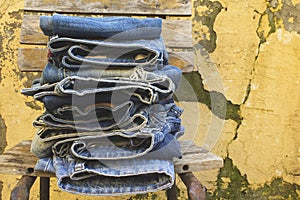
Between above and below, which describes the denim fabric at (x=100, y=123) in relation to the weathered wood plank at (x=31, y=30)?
below

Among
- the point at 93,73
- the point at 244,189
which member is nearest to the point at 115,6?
the point at 93,73

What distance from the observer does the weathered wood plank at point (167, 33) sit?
1157 mm

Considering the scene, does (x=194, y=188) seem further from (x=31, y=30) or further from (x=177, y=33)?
(x=31, y=30)

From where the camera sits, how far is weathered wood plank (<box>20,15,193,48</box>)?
45.6 inches

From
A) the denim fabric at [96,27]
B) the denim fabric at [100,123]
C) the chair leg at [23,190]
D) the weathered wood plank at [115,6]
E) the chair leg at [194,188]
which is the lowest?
the chair leg at [23,190]

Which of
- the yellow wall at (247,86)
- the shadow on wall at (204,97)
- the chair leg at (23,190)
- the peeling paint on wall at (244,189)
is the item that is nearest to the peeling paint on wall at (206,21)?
the yellow wall at (247,86)

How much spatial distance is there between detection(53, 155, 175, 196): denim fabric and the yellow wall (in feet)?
2.10

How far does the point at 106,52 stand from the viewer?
2.80ft

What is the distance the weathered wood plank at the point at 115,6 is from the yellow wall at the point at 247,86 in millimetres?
196

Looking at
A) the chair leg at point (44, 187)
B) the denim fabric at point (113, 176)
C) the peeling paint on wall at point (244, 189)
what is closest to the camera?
the denim fabric at point (113, 176)

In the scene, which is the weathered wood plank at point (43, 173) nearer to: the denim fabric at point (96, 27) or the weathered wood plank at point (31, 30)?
the denim fabric at point (96, 27)

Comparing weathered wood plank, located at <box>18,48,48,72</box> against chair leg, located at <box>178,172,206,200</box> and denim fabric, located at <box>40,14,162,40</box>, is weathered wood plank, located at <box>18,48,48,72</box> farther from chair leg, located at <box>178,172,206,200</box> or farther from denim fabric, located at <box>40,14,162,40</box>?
chair leg, located at <box>178,172,206,200</box>

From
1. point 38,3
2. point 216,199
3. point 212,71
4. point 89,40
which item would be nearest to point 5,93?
point 38,3

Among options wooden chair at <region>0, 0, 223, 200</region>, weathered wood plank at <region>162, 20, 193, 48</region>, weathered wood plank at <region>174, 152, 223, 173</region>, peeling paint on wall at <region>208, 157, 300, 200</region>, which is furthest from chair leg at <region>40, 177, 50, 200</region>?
peeling paint on wall at <region>208, 157, 300, 200</region>
